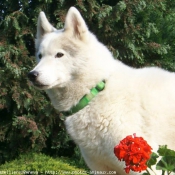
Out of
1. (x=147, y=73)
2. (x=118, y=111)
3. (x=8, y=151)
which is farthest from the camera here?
(x=8, y=151)

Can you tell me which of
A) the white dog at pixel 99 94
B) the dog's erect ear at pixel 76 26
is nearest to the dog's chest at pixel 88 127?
the white dog at pixel 99 94

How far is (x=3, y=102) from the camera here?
5996mm

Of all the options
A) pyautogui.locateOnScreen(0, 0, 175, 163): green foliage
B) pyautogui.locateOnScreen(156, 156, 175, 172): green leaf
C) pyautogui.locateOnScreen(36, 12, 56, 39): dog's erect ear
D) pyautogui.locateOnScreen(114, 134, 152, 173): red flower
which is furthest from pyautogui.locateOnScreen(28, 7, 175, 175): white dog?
pyautogui.locateOnScreen(0, 0, 175, 163): green foliage

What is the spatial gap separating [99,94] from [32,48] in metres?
3.71

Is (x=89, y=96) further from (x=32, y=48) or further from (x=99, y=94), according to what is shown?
(x=32, y=48)

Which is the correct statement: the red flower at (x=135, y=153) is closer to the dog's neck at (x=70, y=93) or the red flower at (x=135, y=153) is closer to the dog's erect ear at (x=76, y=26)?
the dog's neck at (x=70, y=93)

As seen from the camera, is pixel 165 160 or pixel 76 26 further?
pixel 76 26

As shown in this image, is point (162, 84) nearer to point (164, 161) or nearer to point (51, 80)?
point (51, 80)

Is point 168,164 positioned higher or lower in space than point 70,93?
lower

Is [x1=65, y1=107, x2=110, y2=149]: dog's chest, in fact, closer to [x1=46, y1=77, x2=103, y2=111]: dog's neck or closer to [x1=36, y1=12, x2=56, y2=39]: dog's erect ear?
[x1=46, y1=77, x2=103, y2=111]: dog's neck

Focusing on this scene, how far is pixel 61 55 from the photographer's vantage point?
10.9ft

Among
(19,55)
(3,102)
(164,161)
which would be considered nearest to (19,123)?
(3,102)

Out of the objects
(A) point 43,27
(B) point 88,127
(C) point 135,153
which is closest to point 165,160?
(C) point 135,153

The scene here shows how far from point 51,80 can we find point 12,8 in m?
3.74
